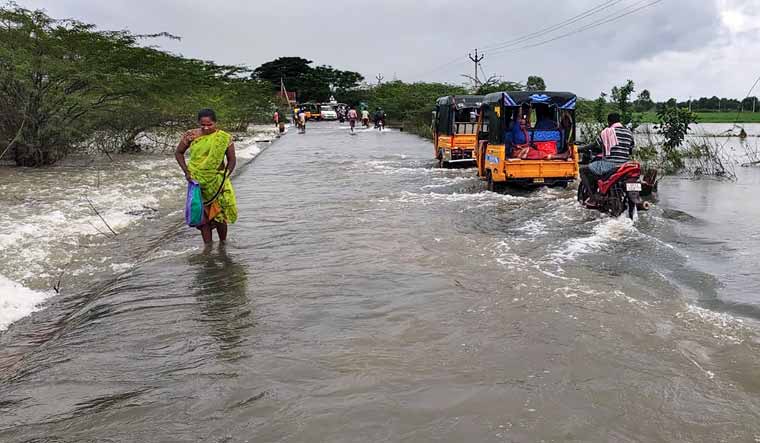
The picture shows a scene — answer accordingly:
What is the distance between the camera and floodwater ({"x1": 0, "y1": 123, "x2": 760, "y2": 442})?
A: 331 centimetres

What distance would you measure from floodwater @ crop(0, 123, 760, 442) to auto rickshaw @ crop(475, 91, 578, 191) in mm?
3542

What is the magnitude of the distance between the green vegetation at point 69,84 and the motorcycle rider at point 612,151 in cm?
1075

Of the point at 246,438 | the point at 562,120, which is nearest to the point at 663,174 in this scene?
the point at 562,120

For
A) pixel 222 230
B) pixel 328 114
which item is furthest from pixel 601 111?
pixel 328 114

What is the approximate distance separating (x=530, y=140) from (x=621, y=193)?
12.7 feet

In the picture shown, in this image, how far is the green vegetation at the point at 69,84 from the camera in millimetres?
13211

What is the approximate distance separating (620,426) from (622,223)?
Result: 643cm

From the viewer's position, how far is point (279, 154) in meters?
24.2

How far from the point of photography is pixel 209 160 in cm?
699

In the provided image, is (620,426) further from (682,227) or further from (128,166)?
(128,166)

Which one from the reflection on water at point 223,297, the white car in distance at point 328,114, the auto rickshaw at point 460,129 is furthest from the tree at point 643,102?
the white car in distance at point 328,114

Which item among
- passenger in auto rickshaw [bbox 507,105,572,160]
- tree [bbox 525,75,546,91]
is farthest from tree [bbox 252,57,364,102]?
passenger in auto rickshaw [bbox 507,105,572,160]

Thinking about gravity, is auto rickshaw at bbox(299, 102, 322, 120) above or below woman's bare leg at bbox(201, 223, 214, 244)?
above

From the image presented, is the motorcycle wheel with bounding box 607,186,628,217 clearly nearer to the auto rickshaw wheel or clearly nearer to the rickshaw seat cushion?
the auto rickshaw wheel
